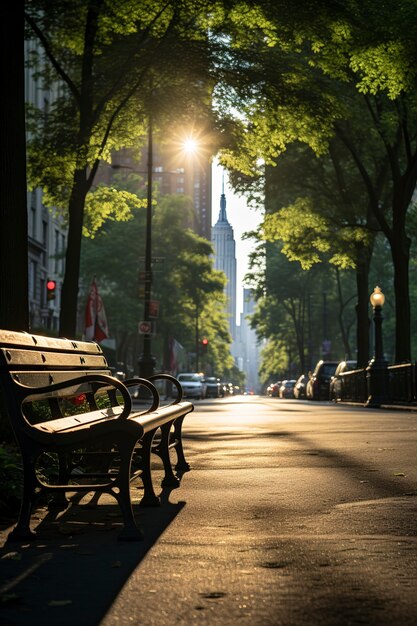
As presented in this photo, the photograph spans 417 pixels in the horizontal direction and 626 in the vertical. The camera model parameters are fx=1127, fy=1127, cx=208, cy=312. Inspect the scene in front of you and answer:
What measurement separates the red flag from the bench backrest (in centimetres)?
1297

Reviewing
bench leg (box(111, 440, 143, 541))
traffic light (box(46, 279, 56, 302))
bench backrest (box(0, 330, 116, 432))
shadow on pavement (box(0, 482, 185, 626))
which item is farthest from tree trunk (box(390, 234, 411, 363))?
bench leg (box(111, 440, 143, 541))

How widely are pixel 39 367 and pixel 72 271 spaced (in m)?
13.4

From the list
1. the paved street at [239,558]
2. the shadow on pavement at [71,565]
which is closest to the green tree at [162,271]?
the paved street at [239,558]

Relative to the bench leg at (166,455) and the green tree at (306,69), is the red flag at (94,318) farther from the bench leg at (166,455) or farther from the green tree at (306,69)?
the bench leg at (166,455)

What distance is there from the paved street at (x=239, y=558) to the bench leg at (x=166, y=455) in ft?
0.57

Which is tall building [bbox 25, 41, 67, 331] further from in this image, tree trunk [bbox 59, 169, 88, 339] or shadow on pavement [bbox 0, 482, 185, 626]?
shadow on pavement [bbox 0, 482, 185, 626]

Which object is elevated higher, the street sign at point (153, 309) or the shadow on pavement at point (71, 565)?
the street sign at point (153, 309)

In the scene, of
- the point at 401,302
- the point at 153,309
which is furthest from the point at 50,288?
the point at 153,309

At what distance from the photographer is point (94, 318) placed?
2245 cm

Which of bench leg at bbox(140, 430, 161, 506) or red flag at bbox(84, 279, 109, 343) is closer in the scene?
bench leg at bbox(140, 430, 161, 506)

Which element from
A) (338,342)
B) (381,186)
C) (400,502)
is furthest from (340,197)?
(338,342)

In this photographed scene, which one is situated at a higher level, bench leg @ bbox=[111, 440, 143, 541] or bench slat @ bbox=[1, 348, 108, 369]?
bench slat @ bbox=[1, 348, 108, 369]

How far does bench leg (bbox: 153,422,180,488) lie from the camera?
8484mm

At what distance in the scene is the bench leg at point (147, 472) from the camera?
6.98 metres
